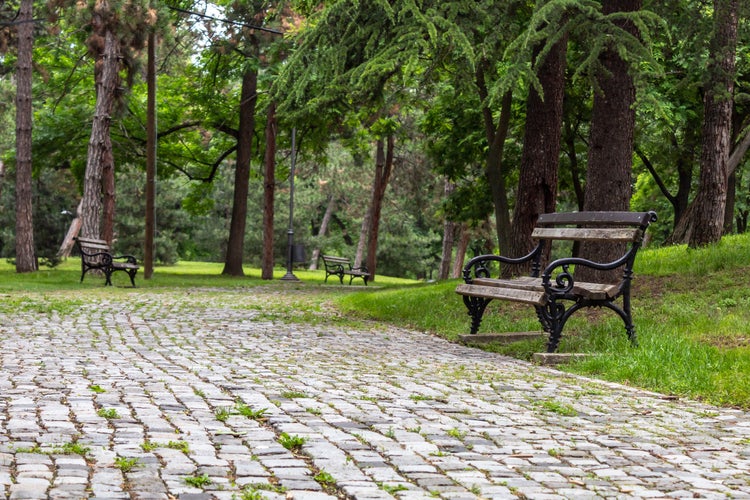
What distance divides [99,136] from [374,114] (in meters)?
14.2

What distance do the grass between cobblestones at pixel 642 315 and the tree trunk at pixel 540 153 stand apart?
1510mm

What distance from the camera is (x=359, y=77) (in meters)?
10.6

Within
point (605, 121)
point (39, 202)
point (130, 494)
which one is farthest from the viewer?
point (39, 202)

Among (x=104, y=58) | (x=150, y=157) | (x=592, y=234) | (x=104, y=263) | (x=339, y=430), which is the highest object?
(x=104, y=58)

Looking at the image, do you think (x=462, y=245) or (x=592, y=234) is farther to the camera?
(x=462, y=245)

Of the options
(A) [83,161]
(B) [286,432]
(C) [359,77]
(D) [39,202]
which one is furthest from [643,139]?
(D) [39,202]

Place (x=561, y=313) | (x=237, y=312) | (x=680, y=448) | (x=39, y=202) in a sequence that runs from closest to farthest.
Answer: (x=680, y=448)
(x=561, y=313)
(x=237, y=312)
(x=39, y=202)

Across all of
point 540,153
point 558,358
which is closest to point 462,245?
point 540,153

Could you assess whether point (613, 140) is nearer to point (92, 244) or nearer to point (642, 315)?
point (642, 315)

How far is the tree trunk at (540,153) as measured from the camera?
14891mm

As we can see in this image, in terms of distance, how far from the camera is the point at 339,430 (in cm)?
550

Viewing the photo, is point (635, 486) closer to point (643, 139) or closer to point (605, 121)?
point (605, 121)

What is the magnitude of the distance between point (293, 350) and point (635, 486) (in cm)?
569

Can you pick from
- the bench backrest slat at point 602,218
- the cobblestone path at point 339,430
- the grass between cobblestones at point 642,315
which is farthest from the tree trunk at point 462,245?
the cobblestone path at point 339,430
